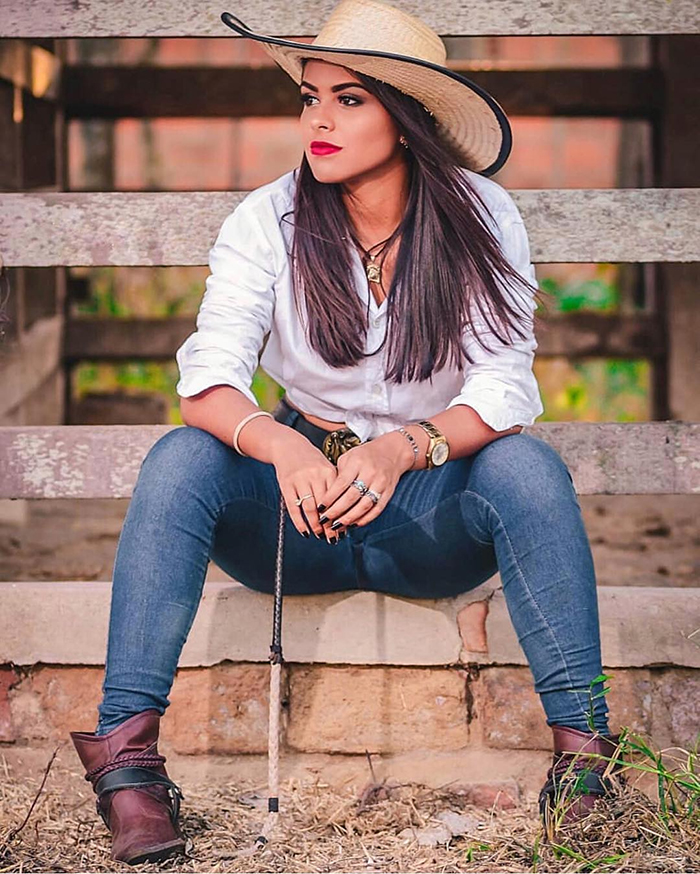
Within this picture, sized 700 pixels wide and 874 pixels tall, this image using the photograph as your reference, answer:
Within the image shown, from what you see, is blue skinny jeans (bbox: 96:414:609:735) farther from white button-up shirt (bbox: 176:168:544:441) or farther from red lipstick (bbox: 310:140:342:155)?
red lipstick (bbox: 310:140:342:155)

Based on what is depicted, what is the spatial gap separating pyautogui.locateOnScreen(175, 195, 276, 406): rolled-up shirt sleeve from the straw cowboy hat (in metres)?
0.33

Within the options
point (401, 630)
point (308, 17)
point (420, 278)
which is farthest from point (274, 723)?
point (308, 17)

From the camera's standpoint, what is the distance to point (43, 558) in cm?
379

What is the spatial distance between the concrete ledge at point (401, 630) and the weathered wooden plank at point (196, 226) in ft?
2.23

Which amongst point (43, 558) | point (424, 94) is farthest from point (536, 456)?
point (43, 558)

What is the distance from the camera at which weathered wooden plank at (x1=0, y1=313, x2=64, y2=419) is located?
3.92 metres

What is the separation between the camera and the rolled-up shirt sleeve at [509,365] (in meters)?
2.18

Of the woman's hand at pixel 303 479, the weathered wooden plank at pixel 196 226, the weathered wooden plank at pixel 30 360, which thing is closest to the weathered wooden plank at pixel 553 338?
the weathered wooden plank at pixel 30 360

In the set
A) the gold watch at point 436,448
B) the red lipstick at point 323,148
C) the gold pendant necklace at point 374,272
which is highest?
the red lipstick at point 323,148

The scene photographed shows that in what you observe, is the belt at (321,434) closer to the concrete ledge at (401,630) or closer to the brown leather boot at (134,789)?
the concrete ledge at (401,630)

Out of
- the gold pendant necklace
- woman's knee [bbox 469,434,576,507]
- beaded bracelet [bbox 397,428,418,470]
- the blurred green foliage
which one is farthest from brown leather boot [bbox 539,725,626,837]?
the blurred green foliage

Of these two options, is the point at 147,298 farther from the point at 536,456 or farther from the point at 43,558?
the point at 536,456

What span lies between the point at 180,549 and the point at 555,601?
61 cm

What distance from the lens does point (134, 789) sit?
6.45 feet
